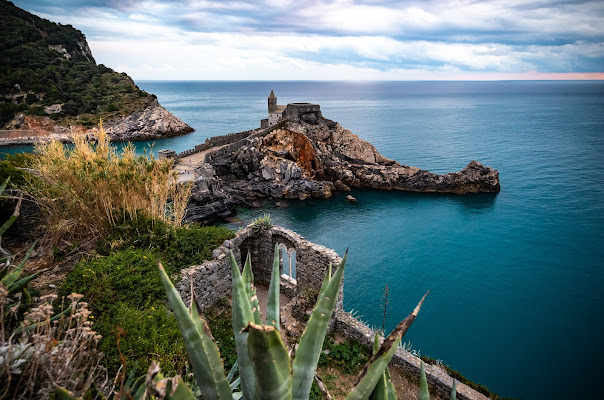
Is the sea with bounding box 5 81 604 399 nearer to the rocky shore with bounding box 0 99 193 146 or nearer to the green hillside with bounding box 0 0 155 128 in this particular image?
the rocky shore with bounding box 0 99 193 146

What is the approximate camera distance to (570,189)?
33.5m

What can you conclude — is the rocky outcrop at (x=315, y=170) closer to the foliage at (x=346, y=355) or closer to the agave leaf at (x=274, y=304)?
the foliage at (x=346, y=355)

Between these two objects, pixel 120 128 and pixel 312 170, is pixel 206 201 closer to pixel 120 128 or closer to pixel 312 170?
pixel 312 170

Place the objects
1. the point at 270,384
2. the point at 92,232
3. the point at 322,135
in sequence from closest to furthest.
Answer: the point at 270,384, the point at 92,232, the point at 322,135

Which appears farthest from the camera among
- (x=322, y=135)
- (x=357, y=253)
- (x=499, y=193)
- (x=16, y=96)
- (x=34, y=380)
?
(x=16, y=96)

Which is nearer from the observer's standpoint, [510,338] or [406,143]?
[510,338]

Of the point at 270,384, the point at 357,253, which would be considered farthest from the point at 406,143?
the point at 270,384

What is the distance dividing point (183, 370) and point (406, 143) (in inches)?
2008

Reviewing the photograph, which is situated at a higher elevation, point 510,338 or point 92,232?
point 92,232

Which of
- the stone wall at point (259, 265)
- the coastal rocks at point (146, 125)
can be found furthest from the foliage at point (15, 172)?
the coastal rocks at point (146, 125)

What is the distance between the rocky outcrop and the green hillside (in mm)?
30248

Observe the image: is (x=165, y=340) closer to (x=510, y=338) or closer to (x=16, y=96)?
(x=510, y=338)

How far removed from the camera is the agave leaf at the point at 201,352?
2.07 meters

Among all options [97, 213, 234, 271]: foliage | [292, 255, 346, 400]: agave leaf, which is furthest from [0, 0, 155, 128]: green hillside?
[292, 255, 346, 400]: agave leaf
